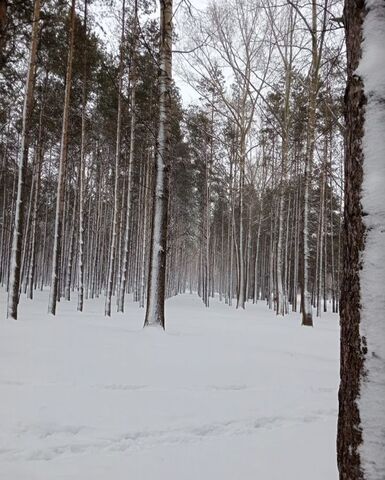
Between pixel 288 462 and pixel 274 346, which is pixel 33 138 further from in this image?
pixel 288 462

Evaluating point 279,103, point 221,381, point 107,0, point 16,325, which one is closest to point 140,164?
point 279,103

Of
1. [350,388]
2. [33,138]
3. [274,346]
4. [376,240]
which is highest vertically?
[33,138]

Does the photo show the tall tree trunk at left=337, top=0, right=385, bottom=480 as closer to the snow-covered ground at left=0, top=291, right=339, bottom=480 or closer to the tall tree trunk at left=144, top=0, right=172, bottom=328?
the snow-covered ground at left=0, top=291, right=339, bottom=480

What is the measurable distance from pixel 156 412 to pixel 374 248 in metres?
2.38

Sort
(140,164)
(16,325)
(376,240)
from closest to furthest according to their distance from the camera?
(376,240)
(16,325)
(140,164)

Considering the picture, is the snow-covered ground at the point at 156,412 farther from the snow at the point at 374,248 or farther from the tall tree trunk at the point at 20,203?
the tall tree trunk at the point at 20,203

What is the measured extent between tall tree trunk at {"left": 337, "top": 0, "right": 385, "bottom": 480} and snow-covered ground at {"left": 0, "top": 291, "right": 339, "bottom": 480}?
112 cm

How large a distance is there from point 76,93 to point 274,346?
1182 centimetres

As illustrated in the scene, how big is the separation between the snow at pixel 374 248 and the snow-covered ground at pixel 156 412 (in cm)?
119

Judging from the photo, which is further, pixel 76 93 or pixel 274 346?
pixel 76 93

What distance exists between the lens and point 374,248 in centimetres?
137

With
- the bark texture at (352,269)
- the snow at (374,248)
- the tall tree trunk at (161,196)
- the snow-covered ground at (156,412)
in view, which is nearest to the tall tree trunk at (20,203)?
the snow-covered ground at (156,412)

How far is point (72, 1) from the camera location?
30.5 feet

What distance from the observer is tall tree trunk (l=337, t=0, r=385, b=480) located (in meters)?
1.30
